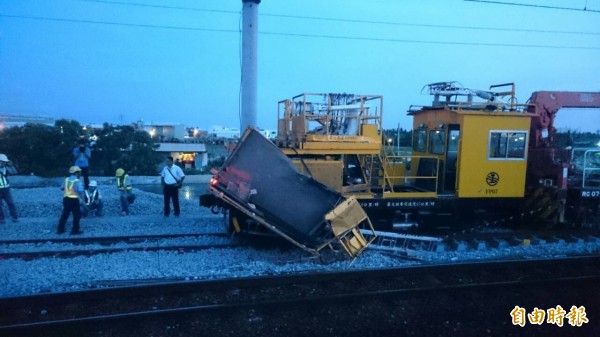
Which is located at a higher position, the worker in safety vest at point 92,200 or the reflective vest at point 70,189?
the reflective vest at point 70,189

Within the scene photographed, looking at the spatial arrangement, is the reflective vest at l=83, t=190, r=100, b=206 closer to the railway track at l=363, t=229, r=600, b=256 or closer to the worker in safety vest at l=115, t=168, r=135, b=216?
the worker in safety vest at l=115, t=168, r=135, b=216

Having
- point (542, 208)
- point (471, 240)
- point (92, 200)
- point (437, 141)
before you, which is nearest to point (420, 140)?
point (437, 141)

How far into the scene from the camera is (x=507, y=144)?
31.6 feet

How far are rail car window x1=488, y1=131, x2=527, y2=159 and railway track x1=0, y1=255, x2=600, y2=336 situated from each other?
3.16m

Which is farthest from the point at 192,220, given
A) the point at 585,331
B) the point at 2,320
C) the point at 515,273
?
the point at 585,331

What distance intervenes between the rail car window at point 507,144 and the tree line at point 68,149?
1909 cm

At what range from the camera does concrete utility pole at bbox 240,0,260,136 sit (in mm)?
13844

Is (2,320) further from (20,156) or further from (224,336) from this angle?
(20,156)

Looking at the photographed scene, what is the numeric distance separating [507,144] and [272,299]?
23.2 feet

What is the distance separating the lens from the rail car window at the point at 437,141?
10.2 meters

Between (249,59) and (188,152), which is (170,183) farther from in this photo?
(188,152)

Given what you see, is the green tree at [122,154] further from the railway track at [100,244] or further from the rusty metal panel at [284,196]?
the rusty metal panel at [284,196]

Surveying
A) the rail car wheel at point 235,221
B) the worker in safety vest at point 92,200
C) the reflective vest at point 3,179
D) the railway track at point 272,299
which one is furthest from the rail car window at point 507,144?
the reflective vest at point 3,179

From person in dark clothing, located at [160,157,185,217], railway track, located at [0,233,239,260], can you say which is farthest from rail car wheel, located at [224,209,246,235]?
person in dark clothing, located at [160,157,185,217]
